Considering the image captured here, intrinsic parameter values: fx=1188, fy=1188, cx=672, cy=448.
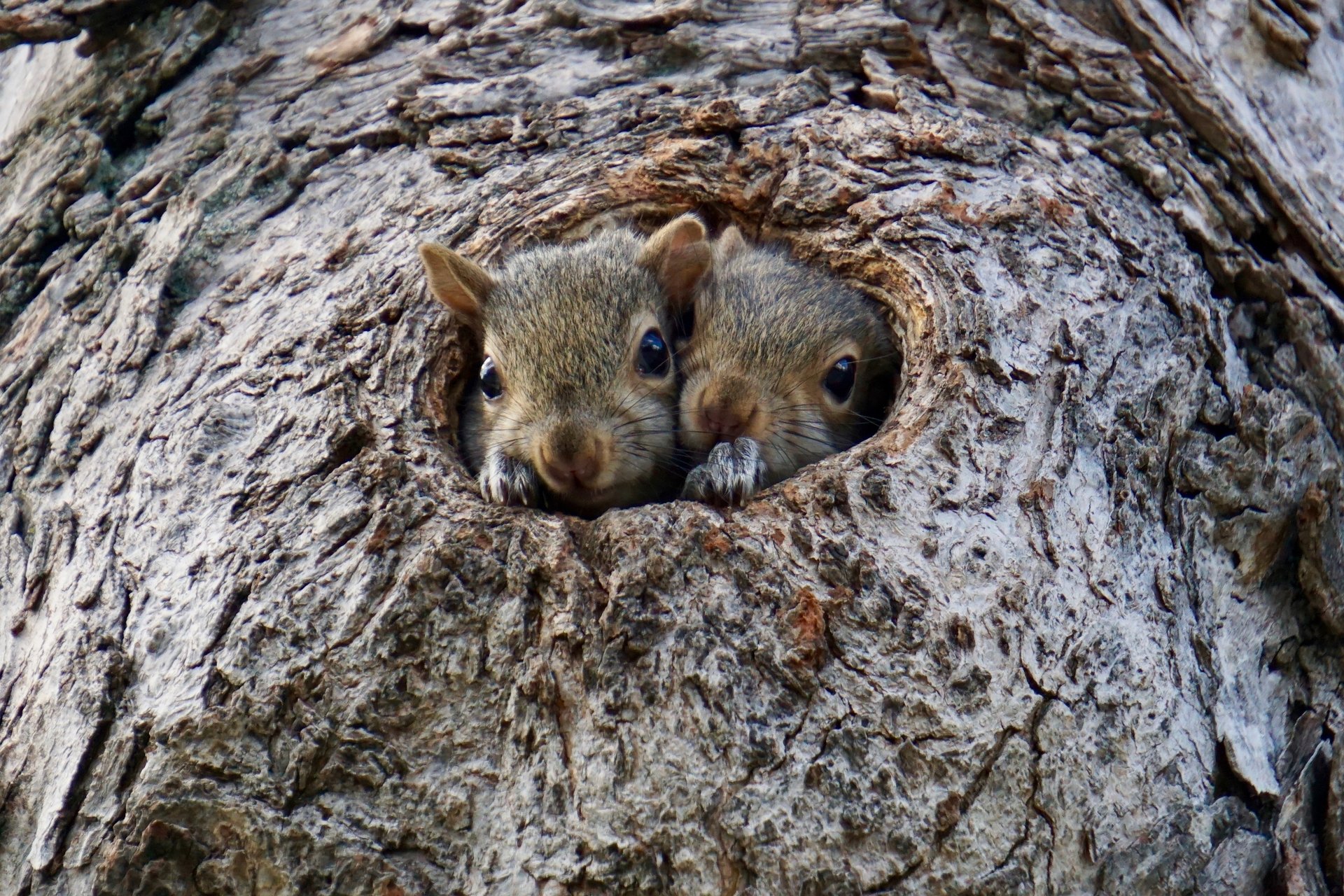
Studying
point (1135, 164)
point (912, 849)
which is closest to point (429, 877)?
point (912, 849)

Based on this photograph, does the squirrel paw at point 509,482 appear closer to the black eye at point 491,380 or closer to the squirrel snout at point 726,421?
the black eye at point 491,380

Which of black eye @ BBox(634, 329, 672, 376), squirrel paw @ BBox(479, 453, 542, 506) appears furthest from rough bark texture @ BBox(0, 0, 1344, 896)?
black eye @ BBox(634, 329, 672, 376)

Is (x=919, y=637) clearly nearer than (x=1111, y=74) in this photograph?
Yes

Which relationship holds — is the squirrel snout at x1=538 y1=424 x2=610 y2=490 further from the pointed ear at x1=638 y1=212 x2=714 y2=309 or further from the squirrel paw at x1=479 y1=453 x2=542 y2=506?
the pointed ear at x1=638 y1=212 x2=714 y2=309

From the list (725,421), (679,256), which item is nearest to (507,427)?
(725,421)

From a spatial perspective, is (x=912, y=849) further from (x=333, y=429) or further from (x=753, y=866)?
(x=333, y=429)

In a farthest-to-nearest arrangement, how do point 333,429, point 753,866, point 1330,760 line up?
point 333,429 → point 1330,760 → point 753,866
